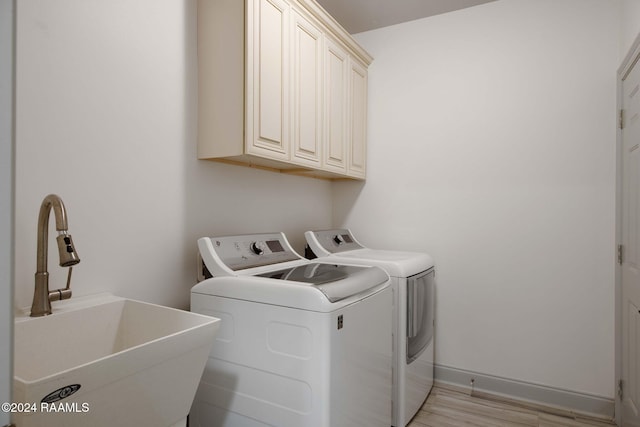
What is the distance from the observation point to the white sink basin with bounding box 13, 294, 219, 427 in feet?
2.48

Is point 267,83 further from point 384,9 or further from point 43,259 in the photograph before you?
point 384,9

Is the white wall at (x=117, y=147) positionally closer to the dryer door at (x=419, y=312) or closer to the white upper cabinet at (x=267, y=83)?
the white upper cabinet at (x=267, y=83)

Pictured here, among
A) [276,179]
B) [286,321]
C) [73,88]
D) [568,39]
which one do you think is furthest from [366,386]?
[568,39]

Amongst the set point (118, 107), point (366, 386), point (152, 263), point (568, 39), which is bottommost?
point (366, 386)

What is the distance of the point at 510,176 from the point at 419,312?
3.58 feet

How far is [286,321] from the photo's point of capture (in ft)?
4.52

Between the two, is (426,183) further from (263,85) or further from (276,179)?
(263,85)

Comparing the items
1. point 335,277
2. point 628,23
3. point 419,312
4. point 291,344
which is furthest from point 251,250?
point 628,23

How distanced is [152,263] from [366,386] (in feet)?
3.59

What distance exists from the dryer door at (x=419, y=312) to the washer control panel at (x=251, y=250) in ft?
2.24

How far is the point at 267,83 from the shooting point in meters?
1.77

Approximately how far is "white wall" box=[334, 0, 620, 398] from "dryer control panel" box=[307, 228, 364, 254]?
0.79 feet

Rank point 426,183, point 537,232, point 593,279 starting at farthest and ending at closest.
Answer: point 426,183, point 537,232, point 593,279

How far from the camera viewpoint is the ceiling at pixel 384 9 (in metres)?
2.44
